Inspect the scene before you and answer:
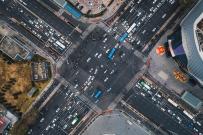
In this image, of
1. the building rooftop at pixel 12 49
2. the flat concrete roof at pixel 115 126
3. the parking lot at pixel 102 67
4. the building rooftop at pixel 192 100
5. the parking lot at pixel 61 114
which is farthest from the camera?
the parking lot at pixel 61 114

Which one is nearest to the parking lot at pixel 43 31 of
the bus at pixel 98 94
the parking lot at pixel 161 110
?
the bus at pixel 98 94

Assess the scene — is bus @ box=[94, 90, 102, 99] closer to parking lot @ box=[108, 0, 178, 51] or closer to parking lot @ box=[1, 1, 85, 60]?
parking lot @ box=[1, 1, 85, 60]

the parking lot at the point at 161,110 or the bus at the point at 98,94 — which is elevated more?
the parking lot at the point at 161,110

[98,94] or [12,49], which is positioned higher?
[98,94]

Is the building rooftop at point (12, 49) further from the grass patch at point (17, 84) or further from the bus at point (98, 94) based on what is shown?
the bus at point (98, 94)

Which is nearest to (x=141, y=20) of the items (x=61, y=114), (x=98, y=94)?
(x=98, y=94)

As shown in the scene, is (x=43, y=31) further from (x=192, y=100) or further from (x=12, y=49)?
(x=192, y=100)
